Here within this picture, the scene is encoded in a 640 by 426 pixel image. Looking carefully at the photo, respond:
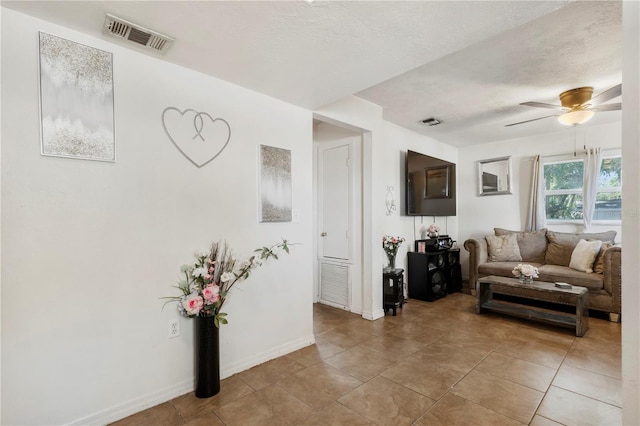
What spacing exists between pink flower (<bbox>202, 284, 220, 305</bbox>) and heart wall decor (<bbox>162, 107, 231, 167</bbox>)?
88 centimetres

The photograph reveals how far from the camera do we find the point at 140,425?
5.58ft

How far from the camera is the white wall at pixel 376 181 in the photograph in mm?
3301

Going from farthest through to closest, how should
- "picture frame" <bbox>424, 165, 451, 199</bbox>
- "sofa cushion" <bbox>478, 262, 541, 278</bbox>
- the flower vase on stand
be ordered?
"picture frame" <bbox>424, 165, 451, 199</bbox>
"sofa cushion" <bbox>478, 262, 541, 278</bbox>
the flower vase on stand

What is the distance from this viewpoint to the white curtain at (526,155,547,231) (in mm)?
4723

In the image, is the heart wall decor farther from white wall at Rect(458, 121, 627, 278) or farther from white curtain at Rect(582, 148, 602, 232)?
white curtain at Rect(582, 148, 602, 232)

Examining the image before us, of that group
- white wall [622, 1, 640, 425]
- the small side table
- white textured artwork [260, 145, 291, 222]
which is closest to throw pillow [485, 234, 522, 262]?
the small side table

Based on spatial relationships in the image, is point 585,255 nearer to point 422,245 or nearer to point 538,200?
point 538,200

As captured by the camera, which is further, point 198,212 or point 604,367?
point 604,367

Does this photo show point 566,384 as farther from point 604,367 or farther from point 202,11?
point 202,11

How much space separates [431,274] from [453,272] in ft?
2.26

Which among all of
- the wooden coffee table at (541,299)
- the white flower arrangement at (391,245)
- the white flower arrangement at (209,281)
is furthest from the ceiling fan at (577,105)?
the white flower arrangement at (209,281)

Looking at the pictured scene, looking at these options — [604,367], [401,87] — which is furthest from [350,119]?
[604,367]

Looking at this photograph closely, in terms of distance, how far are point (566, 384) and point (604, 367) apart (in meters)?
0.55

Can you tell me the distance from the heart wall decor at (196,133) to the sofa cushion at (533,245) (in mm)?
4722
